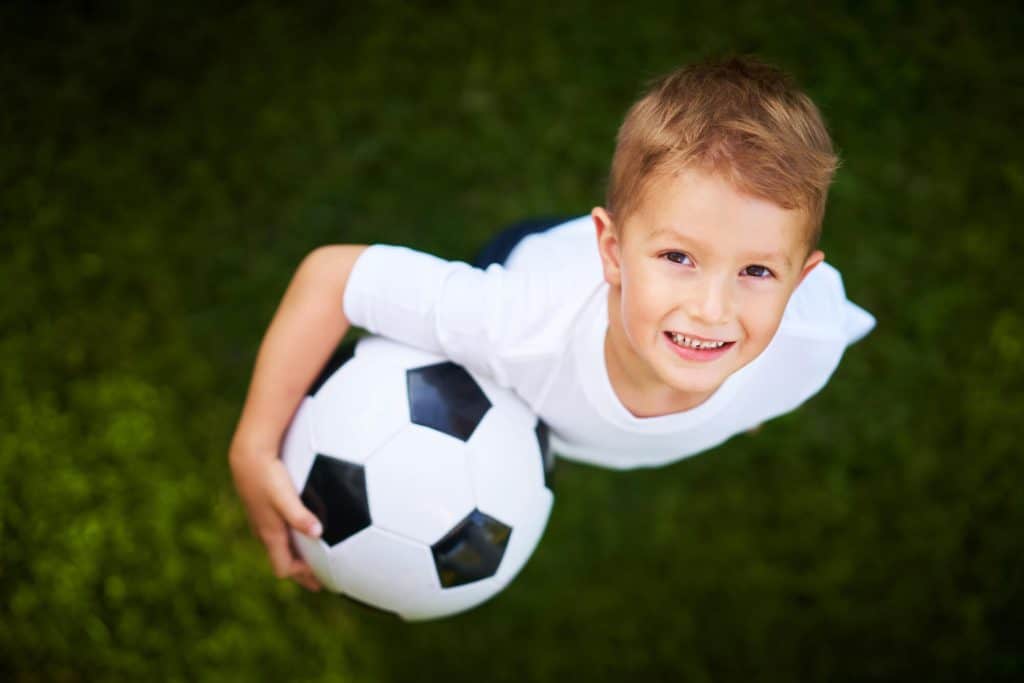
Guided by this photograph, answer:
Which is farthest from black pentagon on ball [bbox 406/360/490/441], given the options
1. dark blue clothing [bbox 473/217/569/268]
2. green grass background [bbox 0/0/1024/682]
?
green grass background [bbox 0/0/1024/682]

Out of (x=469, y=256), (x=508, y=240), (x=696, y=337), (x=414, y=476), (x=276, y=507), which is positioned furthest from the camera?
(x=469, y=256)

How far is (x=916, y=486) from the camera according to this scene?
2820 millimetres

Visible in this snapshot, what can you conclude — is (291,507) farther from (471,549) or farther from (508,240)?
(508,240)

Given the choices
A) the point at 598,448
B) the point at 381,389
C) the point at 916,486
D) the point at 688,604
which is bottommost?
the point at 688,604

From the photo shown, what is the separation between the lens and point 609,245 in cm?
167

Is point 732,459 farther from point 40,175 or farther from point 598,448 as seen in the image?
point 40,175

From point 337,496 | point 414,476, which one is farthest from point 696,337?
point 337,496

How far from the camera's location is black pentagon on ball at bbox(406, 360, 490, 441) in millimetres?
1809

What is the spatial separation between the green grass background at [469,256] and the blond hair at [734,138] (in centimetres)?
127

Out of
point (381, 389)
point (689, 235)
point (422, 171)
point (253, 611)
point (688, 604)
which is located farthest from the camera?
point (422, 171)

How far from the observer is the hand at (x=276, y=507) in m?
1.86

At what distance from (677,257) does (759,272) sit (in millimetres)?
124

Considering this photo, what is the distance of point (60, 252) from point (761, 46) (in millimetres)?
2047

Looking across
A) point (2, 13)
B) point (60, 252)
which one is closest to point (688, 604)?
point (60, 252)
